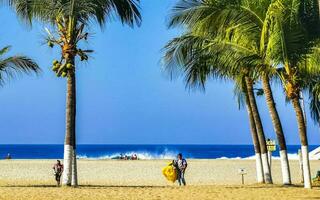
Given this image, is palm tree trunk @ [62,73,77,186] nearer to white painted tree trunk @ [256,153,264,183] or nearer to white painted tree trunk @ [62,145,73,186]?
white painted tree trunk @ [62,145,73,186]

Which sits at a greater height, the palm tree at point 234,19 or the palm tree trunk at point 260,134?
the palm tree at point 234,19

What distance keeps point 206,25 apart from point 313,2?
383cm

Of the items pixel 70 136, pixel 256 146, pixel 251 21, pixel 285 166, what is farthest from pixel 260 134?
pixel 70 136

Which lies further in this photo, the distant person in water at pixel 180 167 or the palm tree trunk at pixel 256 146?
the distant person in water at pixel 180 167

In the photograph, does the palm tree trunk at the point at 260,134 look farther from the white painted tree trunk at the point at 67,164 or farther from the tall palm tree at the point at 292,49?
the white painted tree trunk at the point at 67,164

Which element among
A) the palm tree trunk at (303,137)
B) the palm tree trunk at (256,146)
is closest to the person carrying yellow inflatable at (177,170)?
the palm tree trunk at (256,146)

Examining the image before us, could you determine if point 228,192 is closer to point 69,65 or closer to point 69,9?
point 69,65

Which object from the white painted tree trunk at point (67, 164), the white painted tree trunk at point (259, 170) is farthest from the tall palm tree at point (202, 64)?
the white painted tree trunk at point (67, 164)

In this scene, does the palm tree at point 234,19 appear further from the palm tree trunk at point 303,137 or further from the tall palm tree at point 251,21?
the palm tree trunk at point 303,137

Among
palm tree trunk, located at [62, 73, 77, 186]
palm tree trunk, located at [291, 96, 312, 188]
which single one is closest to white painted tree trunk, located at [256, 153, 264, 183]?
palm tree trunk, located at [291, 96, 312, 188]

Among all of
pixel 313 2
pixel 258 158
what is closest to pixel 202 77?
pixel 258 158

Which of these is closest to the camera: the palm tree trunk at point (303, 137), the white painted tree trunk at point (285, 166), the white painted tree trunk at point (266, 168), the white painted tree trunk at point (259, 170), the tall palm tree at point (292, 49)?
the tall palm tree at point (292, 49)

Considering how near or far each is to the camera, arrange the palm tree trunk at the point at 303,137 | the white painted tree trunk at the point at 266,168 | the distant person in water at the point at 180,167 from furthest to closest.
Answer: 1. the distant person in water at the point at 180,167
2. the white painted tree trunk at the point at 266,168
3. the palm tree trunk at the point at 303,137

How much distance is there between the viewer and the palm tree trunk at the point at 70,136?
19562mm
